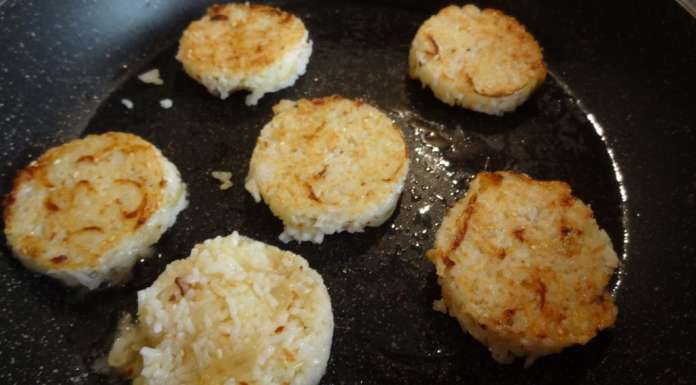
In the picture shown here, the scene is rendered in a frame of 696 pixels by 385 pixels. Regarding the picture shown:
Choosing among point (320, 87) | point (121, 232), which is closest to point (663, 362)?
point (320, 87)

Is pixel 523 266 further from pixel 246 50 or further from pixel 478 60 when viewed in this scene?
pixel 246 50

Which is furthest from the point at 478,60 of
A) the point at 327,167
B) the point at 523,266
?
the point at 523,266

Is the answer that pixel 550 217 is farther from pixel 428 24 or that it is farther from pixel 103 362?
pixel 103 362

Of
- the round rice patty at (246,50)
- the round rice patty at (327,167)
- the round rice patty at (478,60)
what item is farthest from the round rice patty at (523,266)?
the round rice patty at (246,50)

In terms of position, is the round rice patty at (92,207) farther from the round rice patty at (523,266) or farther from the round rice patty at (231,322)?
the round rice patty at (523,266)

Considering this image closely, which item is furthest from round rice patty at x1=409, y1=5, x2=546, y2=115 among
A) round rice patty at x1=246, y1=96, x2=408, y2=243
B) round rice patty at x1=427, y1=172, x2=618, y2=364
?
round rice patty at x1=427, y1=172, x2=618, y2=364
